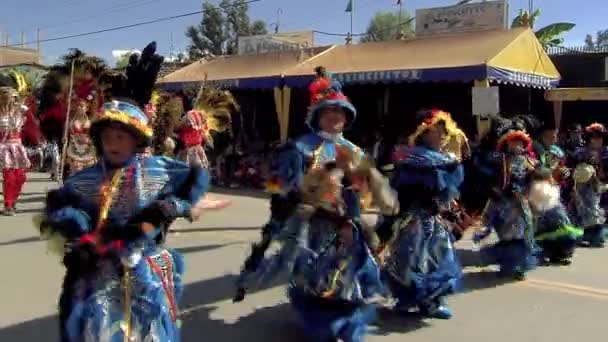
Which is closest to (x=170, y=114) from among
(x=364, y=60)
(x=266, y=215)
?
(x=266, y=215)

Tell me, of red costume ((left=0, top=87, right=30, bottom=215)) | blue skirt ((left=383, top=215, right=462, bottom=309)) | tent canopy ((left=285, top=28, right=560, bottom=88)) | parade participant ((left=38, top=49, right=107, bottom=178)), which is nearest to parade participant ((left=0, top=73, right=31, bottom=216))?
red costume ((left=0, top=87, right=30, bottom=215))

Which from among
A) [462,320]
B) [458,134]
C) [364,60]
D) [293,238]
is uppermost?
[364,60]

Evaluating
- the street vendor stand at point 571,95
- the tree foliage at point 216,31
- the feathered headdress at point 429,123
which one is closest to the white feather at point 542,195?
the feathered headdress at point 429,123

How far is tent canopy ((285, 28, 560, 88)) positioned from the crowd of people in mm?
5601

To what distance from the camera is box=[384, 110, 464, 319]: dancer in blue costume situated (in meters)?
5.13

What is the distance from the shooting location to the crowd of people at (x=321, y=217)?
11.2 ft

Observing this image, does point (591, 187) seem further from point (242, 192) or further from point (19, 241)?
point (242, 192)

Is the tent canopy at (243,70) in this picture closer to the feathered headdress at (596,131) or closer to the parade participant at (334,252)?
the feathered headdress at (596,131)

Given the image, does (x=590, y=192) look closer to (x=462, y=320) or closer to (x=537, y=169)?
(x=537, y=169)

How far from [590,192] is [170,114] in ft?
17.8

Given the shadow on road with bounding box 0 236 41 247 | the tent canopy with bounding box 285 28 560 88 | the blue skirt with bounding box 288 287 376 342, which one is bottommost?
the shadow on road with bounding box 0 236 41 247

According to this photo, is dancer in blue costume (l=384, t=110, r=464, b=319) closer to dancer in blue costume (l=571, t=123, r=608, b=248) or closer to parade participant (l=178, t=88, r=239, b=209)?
dancer in blue costume (l=571, t=123, r=608, b=248)

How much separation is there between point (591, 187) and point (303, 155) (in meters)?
5.55

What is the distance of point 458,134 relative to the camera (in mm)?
5488
